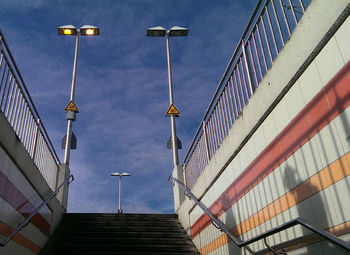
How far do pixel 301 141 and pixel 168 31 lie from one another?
10.3 meters

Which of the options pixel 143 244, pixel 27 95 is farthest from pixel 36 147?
pixel 143 244

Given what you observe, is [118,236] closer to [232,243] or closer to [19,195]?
[19,195]

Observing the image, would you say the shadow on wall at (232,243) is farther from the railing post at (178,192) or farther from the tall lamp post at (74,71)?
the tall lamp post at (74,71)

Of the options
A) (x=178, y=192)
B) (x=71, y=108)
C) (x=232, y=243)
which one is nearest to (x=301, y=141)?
(x=232, y=243)

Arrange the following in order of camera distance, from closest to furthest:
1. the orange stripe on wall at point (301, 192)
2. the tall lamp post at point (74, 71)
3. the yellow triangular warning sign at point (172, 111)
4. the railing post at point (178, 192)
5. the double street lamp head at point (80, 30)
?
the orange stripe on wall at point (301, 192) < the railing post at point (178, 192) < the tall lamp post at point (74, 71) < the yellow triangular warning sign at point (172, 111) < the double street lamp head at point (80, 30)

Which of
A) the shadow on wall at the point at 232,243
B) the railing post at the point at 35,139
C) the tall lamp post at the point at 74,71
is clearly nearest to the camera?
the shadow on wall at the point at 232,243

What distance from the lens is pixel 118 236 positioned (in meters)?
7.66

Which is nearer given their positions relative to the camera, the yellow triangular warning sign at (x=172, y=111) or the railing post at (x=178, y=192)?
the railing post at (x=178, y=192)

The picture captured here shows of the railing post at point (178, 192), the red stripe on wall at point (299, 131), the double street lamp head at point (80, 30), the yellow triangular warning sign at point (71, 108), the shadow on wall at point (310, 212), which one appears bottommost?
the shadow on wall at point (310, 212)

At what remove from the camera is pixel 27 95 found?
6.29 metres

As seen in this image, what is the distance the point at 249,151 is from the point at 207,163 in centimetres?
238

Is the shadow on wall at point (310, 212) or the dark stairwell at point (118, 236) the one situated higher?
the dark stairwell at point (118, 236)

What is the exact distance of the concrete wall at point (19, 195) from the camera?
15.9 feet

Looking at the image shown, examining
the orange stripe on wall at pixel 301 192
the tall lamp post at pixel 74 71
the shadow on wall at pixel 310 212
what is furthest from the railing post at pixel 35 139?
the shadow on wall at pixel 310 212
